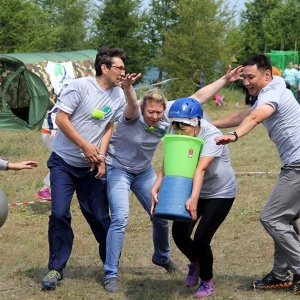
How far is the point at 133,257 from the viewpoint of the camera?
7.91 m

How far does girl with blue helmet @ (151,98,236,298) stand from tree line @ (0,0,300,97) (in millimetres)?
23579

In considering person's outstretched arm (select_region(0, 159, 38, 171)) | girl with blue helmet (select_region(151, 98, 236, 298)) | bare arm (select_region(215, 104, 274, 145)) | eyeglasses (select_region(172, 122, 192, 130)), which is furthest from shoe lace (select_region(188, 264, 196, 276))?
person's outstretched arm (select_region(0, 159, 38, 171))

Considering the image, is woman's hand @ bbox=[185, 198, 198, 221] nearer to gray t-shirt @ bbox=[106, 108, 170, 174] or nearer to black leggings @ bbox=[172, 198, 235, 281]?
black leggings @ bbox=[172, 198, 235, 281]

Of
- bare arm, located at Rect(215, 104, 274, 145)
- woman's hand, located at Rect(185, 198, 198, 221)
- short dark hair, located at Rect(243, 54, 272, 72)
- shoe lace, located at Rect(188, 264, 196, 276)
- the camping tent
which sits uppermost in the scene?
short dark hair, located at Rect(243, 54, 272, 72)

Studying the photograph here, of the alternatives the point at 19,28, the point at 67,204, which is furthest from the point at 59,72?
the point at 67,204

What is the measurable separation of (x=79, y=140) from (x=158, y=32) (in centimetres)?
3239

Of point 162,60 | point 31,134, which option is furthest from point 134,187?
point 162,60

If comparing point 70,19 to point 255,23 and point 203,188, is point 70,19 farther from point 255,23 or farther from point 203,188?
point 203,188

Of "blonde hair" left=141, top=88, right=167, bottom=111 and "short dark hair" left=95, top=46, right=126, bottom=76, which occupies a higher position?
"short dark hair" left=95, top=46, right=126, bottom=76

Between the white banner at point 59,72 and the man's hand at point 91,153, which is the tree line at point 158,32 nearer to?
the white banner at point 59,72

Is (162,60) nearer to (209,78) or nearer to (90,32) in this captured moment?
(209,78)

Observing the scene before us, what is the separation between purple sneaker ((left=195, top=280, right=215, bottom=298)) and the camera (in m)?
6.32

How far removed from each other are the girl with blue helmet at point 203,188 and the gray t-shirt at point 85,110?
2.58 feet

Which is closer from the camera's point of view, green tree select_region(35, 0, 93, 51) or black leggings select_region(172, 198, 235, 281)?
black leggings select_region(172, 198, 235, 281)
